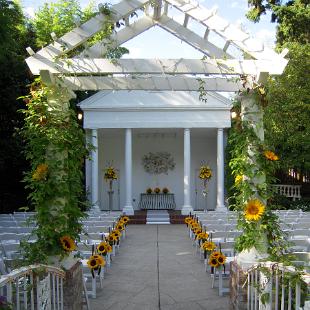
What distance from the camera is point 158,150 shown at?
23781mm

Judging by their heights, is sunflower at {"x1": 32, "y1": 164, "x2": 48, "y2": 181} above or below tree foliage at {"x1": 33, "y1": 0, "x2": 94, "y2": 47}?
below

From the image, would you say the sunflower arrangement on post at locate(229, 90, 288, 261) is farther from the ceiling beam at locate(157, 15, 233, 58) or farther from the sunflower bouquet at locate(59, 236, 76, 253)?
the sunflower bouquet at locate(59, 236, 76, 253)

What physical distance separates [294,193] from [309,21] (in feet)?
28.4

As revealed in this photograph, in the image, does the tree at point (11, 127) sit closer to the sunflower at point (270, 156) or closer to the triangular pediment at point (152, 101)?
the triangular pediment at point (152, 101)

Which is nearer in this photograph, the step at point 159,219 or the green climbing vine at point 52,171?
the green climbing vine at point 52,171

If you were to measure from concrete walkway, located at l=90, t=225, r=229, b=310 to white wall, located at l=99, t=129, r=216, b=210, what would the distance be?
32.6ft

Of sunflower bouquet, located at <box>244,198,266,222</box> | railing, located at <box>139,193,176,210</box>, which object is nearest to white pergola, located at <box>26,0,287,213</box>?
sunflower bouquet, located at <box>244,198,266,222</box>

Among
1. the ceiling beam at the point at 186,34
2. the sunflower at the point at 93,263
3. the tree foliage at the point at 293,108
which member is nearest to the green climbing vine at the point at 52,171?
the sunflower at the point at 93,263

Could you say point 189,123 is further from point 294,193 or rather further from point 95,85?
point 95,85

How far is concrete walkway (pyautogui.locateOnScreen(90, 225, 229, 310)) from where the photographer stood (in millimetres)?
7199

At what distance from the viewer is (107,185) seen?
23.5 m

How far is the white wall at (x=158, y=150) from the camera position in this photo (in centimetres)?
2366

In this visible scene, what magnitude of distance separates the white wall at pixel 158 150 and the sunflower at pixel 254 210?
17.8m

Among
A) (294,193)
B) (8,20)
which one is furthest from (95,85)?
(294,193)
